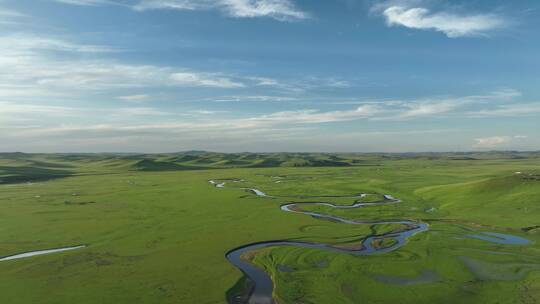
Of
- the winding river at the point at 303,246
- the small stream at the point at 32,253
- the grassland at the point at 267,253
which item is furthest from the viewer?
the small stream at the point at 32,253

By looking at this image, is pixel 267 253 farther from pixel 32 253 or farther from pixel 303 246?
pixel 32 253

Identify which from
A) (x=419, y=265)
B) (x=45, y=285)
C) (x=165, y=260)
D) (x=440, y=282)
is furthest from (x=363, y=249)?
(x=45, y=285)

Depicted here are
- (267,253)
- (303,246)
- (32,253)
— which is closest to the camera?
(267,253)

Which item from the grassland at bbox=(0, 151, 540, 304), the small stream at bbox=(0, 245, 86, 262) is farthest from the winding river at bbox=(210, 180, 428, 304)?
the small stream at bbox=(0, 245, 86, 262)

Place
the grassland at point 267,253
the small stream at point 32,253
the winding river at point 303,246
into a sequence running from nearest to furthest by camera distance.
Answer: the grassland at point 267,253, the winding river at point 303,246, the small stream at point 32,253

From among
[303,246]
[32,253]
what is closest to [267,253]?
[303,246]

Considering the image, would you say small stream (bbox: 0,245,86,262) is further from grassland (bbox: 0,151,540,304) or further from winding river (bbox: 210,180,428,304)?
winding river (bbox: 210,180,428,304)

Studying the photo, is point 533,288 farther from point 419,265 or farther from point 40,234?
point 40,234

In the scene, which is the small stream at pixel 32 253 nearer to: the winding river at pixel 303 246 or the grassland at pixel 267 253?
the grassland at pixel 267 253

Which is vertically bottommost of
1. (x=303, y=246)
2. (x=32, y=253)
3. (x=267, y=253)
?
(x=32, y=253)

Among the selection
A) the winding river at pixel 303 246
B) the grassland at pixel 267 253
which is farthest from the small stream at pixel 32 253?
the winding river at pixel 303 246

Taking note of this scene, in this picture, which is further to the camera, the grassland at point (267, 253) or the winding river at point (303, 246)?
the winding river at point (303, 246)
